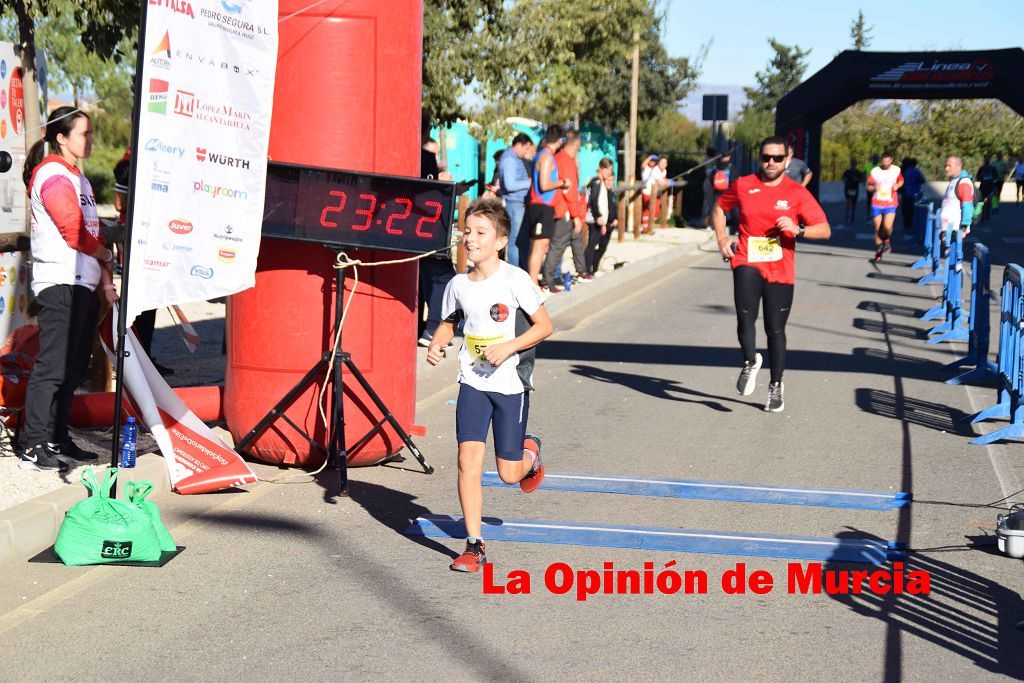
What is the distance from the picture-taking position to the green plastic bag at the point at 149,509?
20.0 ft

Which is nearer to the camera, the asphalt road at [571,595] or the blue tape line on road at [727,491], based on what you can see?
the asphalt road at [571,595]

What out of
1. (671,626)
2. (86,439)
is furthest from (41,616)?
(86,439)

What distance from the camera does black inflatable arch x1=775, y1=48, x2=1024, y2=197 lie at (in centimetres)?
3662

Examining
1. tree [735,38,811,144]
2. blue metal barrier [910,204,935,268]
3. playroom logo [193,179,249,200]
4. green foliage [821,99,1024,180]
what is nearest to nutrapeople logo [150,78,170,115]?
playroom logo [193,179,249,200]

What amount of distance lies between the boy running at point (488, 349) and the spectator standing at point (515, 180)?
31.3ft

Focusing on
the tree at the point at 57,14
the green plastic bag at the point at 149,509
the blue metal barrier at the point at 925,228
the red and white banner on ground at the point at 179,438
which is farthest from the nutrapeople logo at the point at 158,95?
the blue metal barrier at the point at 925,228

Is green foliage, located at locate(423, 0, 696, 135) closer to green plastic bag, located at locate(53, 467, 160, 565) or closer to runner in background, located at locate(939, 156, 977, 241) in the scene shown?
runner in background, located at locate(939, 156, 977, 241)

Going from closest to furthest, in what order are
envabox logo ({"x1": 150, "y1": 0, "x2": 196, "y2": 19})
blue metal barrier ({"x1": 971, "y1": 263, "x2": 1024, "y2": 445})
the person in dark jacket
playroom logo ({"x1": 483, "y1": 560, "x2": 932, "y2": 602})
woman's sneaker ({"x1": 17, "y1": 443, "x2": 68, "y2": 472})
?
playroom logo ({"x1": 483, "y1": 560, "x2": 932, "y2": 602}) → envabox logo ({"x1": 150, "y1": 0, "x2": 196, "y2": 19}) → woman's sneaker ({"x1": 17, "y1": 443, "x2": 68, "y2": 472}) → blue metal barrier ({"x1": 971, "y1": 263, "x2": 1024, "y2": 445}) → the person in dark jacket

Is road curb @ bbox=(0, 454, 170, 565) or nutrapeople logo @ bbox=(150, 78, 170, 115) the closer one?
road curb @ bbox=(0, 454, 170, 565)

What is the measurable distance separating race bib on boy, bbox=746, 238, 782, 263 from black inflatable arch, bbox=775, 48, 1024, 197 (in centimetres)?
2915

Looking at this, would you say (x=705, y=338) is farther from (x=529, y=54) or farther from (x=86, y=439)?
(x=529, y=54)

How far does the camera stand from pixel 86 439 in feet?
27.3

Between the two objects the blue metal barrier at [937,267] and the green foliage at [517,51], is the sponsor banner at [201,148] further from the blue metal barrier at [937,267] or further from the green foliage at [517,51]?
the blue metal barrier at [937,267]

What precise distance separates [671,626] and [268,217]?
11.9ft
